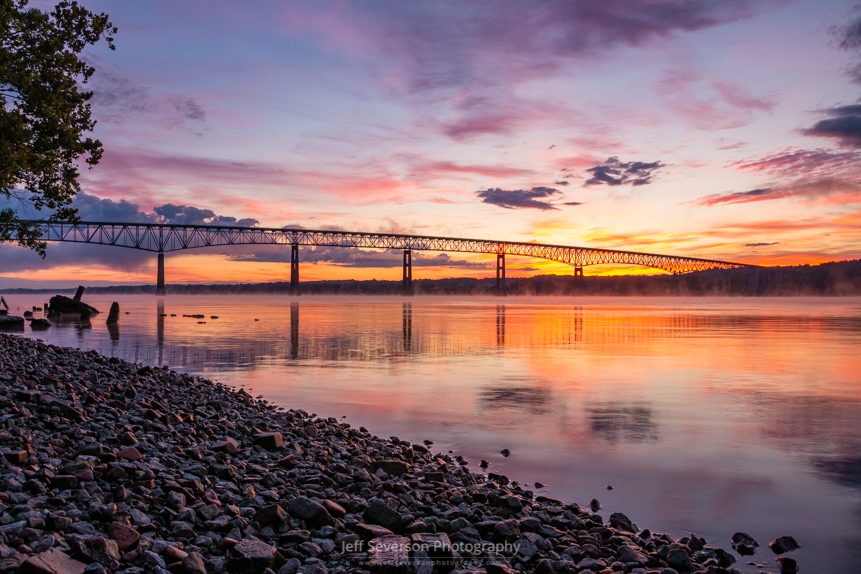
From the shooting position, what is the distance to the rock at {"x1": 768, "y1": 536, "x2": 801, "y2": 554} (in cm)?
679

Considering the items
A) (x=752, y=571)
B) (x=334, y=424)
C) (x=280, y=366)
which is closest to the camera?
(x=752, y=571)

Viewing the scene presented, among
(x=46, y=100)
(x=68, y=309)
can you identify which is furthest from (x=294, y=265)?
(x=46, y=100)

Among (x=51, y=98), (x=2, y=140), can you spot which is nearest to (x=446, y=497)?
(x=2, y=140)

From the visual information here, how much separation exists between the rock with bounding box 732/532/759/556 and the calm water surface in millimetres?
114

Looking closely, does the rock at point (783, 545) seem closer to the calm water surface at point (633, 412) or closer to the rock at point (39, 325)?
the calm water surface at point (633, 412)

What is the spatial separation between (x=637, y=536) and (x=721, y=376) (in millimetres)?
15265

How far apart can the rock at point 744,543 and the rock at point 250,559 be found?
4.90 m

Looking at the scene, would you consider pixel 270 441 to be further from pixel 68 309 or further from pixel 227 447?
pixel 68 309

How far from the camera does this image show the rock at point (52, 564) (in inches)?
181

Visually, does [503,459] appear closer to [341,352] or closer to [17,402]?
[17,402]

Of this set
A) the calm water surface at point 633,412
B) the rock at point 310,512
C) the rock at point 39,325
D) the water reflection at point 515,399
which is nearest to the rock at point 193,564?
the rock at point 310,512

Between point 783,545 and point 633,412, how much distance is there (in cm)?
752

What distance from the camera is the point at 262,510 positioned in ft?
20.9

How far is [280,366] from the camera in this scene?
2275cm
